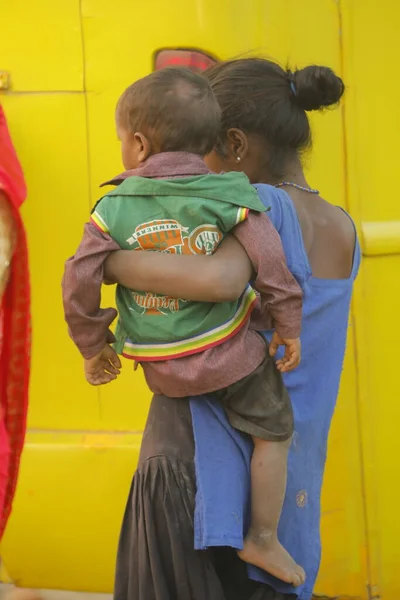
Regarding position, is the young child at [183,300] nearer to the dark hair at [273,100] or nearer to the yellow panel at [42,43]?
the dark hair at [273,100]

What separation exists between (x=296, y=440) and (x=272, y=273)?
0.42m

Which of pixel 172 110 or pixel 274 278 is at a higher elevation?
pixel 172 110

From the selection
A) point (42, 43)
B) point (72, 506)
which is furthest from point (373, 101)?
point (72, 506)

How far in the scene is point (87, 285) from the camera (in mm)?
1899

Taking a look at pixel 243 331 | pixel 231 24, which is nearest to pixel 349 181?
pixel 231 24

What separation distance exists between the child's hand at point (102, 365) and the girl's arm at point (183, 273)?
5.8 inches

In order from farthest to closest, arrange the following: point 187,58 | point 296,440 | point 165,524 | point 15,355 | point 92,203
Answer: point 92,203 < point 187,58 < point 15,355 < point 296,440 < point 165,524

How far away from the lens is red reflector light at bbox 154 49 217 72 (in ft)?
9.93

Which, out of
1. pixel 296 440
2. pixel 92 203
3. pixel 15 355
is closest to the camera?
pixel 296 440

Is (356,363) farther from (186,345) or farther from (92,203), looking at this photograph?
(186,345)

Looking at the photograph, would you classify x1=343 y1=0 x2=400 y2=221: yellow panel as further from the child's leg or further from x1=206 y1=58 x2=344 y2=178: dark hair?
the child's leg

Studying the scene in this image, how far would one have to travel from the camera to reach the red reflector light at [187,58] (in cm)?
303

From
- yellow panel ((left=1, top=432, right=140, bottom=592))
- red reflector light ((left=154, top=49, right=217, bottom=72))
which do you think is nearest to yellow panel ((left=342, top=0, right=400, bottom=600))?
red reflector light ((left=154, top=49, right=217, bottom=72))

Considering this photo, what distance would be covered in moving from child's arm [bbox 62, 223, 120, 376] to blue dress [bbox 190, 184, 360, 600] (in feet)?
0.80
